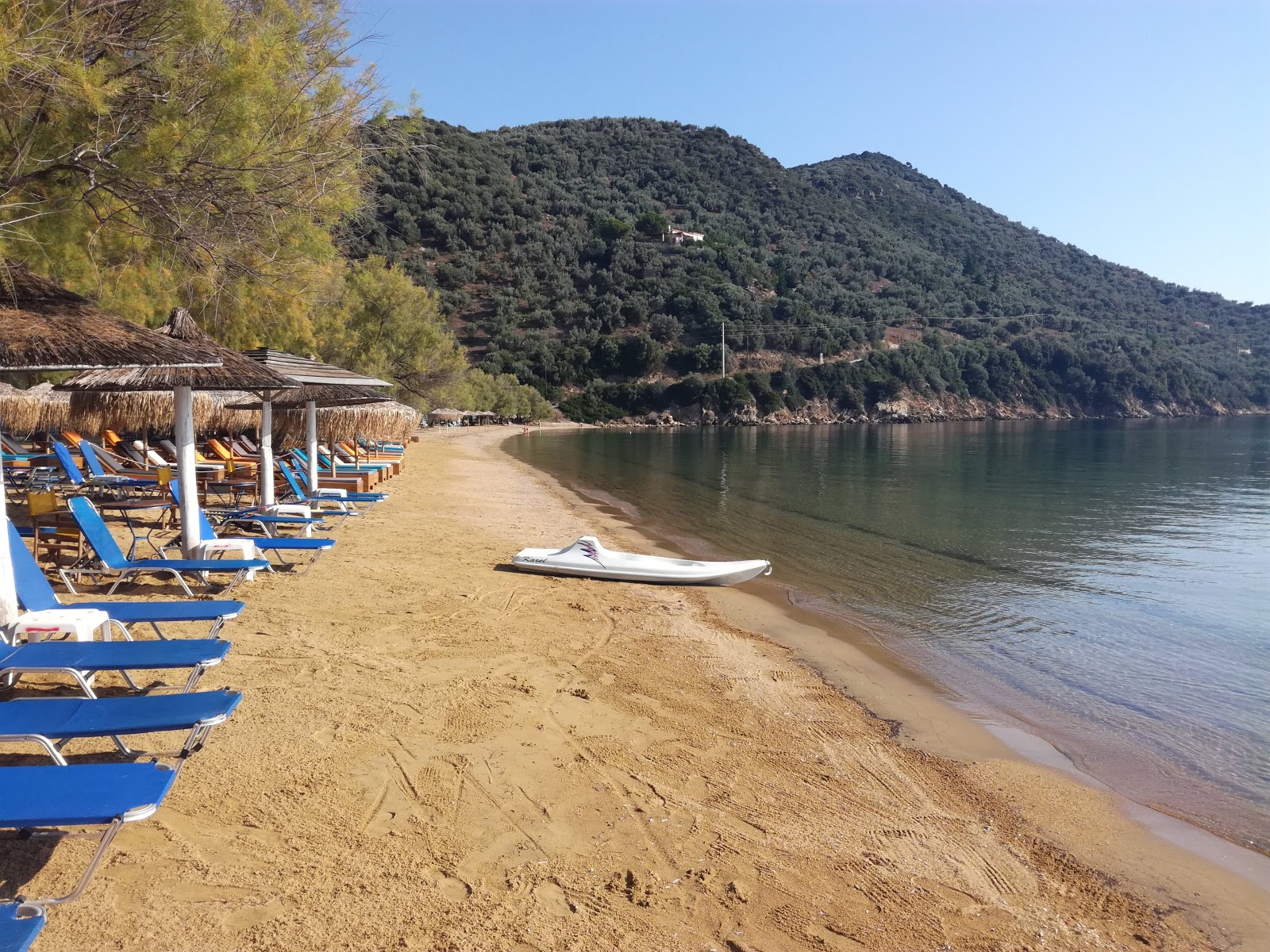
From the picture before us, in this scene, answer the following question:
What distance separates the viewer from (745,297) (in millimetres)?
94062

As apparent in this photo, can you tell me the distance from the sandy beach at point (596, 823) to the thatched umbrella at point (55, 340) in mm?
1775

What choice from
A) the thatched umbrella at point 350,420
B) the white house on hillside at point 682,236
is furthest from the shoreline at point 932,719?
the white house on hillside at point 682,236

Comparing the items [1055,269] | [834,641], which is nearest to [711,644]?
[834,641]

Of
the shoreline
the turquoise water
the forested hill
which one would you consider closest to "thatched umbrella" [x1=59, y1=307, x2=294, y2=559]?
the shoreline

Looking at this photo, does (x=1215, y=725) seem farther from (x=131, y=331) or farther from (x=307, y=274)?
(x=307, y=274)

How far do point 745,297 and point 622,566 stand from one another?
8804cm

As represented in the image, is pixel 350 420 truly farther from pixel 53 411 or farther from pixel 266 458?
pixel 53 411

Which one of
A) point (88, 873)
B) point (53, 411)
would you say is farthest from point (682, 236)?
point (88, 873)

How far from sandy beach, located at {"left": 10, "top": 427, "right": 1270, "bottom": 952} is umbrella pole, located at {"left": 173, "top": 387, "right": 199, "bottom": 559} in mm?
1213

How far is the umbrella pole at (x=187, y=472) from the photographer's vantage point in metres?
7.12

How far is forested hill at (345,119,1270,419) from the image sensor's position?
8444 centimetres

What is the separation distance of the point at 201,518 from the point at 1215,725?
27.2 feet

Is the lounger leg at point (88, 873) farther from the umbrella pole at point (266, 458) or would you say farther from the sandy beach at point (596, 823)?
the umbrella pole at point (266, 458)

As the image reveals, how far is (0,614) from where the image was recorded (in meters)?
4.45
